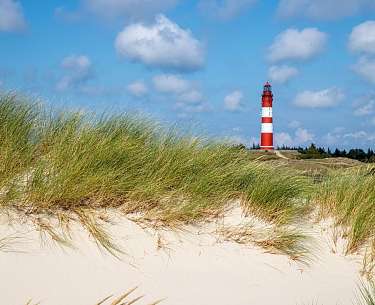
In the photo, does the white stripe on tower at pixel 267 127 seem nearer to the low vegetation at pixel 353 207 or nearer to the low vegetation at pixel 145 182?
the low vegetation at pixel 353 207

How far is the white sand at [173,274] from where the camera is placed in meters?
3.81

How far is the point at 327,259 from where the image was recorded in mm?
5383

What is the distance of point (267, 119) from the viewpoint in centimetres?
3030

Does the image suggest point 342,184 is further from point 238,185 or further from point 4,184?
point 4,184

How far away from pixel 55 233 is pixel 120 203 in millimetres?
741

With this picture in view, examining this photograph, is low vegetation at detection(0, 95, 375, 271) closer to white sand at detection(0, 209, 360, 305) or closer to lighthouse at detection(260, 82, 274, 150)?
white sand at detection(0, 209, 360, 305)

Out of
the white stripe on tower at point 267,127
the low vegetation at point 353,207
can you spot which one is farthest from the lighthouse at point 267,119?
the low vegetation at point 353,207

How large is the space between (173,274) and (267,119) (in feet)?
87.0

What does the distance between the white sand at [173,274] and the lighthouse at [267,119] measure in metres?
24.2

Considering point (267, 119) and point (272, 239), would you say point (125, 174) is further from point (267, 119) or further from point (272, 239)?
point (267, 119)

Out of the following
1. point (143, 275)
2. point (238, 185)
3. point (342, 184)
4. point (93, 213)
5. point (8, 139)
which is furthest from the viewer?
point (342, 184)

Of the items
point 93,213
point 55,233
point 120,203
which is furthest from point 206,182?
point 55,233

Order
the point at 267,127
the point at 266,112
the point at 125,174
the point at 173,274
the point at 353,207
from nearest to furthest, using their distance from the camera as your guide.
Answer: the point at 173,274
the point at 125,174
the point at 353,207
the point at 267,127
the point at 266,112

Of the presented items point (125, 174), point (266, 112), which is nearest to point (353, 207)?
point (125, 174)
